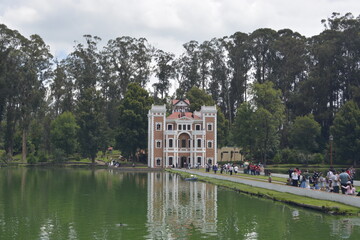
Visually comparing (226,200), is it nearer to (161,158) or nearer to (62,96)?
(161,158)

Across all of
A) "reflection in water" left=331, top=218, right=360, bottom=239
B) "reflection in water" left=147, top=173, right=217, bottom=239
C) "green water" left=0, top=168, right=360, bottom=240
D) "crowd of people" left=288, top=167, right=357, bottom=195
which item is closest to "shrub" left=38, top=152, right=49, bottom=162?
"green water" left=0, top=168, right=360, bottom=240

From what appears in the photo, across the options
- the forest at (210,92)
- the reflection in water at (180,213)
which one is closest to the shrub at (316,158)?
the forest at (210,92)

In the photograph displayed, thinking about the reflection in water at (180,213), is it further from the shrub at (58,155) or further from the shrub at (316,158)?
the shrub at (58,155)

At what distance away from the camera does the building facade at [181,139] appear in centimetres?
8356

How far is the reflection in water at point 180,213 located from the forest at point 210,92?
4643 centimetres

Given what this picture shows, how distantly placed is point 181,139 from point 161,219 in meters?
61.7

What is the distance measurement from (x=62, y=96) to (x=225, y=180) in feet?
217

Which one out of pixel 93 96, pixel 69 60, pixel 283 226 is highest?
pixel 69 60

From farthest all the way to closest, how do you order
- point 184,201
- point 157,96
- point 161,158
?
point 157,96
point 161,158
point 184,201

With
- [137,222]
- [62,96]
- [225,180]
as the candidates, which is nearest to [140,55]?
[62,96]

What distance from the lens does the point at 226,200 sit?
31.8 meters

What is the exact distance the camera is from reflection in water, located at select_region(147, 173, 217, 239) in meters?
20.4

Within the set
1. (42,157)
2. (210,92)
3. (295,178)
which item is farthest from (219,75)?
(295,178)

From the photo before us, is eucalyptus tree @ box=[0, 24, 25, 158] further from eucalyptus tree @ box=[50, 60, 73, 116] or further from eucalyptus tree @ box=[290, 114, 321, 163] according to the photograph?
eucalyptus tree @ box=[290, 114, 321, 163]
